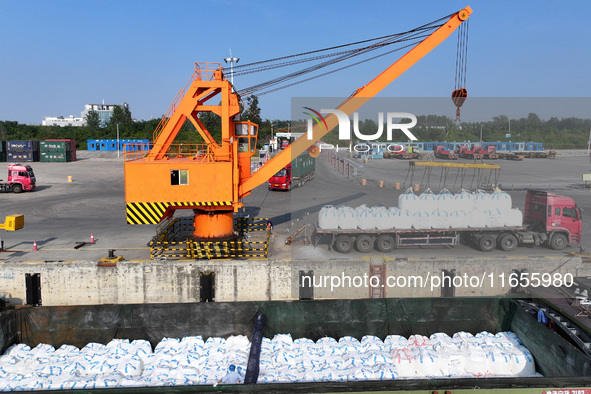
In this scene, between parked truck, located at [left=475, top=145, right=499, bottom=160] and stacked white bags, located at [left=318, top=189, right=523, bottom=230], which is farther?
parked truck, located at [left=475, top=145, right=499, bottom=160]

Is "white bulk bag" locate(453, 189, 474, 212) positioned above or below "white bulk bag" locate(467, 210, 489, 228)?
above

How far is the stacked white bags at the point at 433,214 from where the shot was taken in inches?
683

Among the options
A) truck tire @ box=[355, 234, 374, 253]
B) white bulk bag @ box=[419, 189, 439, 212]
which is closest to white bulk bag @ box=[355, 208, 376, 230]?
truck tire @ box=[355, 234, 374, 253]

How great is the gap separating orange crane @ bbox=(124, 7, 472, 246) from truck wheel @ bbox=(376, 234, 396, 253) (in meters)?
4.96

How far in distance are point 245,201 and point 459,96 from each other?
17.2 metres

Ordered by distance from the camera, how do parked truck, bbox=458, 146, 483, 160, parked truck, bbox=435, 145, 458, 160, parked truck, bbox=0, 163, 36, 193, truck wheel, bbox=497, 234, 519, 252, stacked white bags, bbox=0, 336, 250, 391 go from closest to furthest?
stacked white bags, bbox=0, 336, 250, 391, truck wheel, bbox=497, 234, 519, 252, parked truck, bbox=458, 146, 483, 160, parked truck, bbox=435, 145, 458, 160, parked truck, bbox=0, 163, 36, 193

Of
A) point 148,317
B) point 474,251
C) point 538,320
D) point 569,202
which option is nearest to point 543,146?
point 569,202

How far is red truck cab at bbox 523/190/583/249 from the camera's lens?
58.5 ft

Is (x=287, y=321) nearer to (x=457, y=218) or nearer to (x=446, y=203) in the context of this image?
(x=446, y=203)

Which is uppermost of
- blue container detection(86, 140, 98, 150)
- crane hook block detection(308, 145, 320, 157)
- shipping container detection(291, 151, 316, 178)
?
blue container detection(86, 140, 98, 150)

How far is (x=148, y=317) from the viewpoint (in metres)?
12.6

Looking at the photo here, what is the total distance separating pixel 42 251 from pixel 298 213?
1363 cm

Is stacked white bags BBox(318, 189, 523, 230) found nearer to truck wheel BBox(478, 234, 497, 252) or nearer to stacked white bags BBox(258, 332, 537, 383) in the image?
truck wheel BBox(478, 234, 497, 252)

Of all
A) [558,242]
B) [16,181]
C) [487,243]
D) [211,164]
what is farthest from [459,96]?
[16,181]
